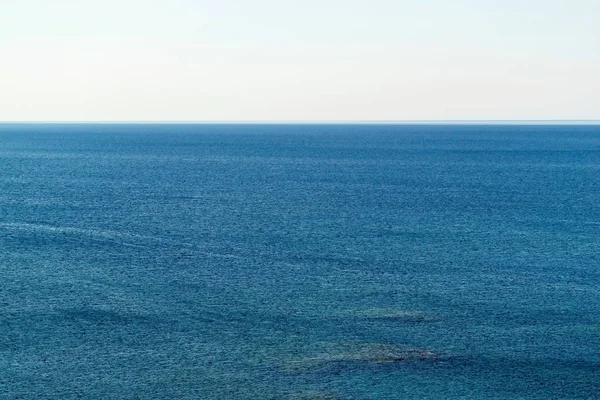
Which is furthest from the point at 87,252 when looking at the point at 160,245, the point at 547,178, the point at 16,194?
the point at 547,178

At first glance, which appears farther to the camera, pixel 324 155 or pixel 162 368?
pixel 324 155

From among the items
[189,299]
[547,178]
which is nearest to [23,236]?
[189,299]

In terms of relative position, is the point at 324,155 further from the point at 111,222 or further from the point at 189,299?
the point at 189,299

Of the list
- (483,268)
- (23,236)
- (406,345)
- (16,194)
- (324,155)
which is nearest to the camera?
(406,345)

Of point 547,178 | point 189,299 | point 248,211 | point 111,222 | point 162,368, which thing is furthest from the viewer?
point 547,178

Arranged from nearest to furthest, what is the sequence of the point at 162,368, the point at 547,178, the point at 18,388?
the point at 18,388, the point at 162,368, the point at 547,178

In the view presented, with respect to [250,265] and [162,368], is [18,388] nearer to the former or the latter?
[162,368]
